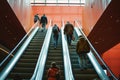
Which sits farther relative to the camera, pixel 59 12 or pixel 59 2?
pixel 59 2

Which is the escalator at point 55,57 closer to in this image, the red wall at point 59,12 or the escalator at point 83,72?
the escalator at point 83,72

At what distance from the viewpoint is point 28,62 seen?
13.6 metres

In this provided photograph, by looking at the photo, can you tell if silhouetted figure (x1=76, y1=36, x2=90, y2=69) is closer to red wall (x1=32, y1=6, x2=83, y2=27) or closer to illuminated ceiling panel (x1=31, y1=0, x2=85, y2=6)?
red wall (x1=32, y1=6, x2=83, y2=27)

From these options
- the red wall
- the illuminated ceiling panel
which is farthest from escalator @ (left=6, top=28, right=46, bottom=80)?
the illuminated ceiling panel

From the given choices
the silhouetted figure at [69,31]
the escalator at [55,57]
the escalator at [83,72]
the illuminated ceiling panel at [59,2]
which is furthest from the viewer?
the illuminated ceiling panel at [59,2]

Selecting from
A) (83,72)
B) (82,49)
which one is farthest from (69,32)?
(83,72)

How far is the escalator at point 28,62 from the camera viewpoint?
11375 mm

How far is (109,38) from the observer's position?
18312 mm

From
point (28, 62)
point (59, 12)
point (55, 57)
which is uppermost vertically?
point (59, 12)

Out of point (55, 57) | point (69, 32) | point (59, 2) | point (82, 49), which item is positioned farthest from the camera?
point (59, 2)

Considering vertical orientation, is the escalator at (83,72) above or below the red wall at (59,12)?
below

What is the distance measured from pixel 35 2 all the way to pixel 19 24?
1197 cm

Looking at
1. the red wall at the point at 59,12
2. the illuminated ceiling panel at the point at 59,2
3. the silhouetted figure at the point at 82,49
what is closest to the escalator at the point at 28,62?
the silhouetted figure at the point at 82,49

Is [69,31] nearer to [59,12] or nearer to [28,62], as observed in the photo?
[28,62]
